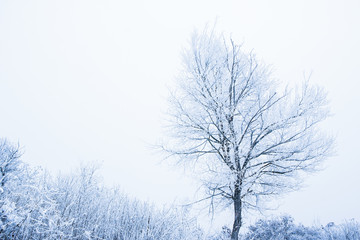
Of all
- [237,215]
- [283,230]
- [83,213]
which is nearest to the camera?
[83,213]

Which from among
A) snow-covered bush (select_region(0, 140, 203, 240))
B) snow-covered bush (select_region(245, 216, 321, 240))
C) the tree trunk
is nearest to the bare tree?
the tree trunk

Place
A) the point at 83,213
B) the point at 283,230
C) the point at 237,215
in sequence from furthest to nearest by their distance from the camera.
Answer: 1. the point at 283,230
2. the point at 237,215
3. the point at 83,213

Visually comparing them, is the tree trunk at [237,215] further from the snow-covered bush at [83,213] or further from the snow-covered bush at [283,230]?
Answer: the snow-covered bush at [283,230]

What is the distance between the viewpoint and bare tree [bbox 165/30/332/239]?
20.0ft

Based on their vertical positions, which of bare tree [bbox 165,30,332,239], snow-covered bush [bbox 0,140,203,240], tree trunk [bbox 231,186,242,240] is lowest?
snow-covered bush [bbox 0,140,203,240]

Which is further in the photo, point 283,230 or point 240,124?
point 283,230

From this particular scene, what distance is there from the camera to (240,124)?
6.26m

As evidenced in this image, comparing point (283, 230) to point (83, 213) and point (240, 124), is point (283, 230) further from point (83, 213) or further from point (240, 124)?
point (83, 213)

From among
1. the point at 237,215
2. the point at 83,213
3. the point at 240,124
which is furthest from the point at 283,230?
the point at 83,213

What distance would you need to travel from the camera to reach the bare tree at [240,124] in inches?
240

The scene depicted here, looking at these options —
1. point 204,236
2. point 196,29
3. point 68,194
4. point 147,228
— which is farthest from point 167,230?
point 196,29

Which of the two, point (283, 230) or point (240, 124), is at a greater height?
point (240, 124)

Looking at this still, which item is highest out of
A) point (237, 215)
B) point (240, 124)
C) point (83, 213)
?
point (240, 124)

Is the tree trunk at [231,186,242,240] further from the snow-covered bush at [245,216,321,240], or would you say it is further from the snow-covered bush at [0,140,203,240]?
the snow-covered bush at [245,216,321,240]
